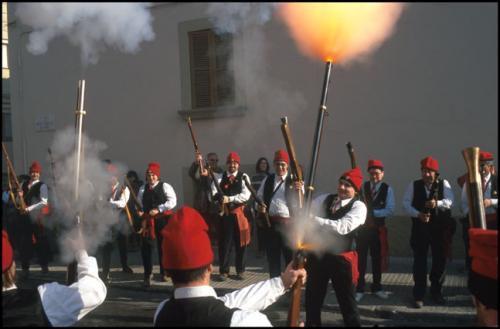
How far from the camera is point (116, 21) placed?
527cm

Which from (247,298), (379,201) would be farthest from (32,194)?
(247,298)

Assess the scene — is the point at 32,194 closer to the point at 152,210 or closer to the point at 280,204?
the point at 152,210

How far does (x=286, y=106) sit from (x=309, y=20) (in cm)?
496

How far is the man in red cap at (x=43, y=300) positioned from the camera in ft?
8.09

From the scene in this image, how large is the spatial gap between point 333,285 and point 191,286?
262 cm

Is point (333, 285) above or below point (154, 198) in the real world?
below

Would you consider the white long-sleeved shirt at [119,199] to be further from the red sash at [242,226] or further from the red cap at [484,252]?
the red cap at [484,252]

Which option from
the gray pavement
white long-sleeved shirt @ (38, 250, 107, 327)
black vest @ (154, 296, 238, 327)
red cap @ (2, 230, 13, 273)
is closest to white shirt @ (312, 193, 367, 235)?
the gray pavement

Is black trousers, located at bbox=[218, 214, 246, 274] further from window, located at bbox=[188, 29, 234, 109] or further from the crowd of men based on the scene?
window, located at bbox=[188, 29, 234, 109]

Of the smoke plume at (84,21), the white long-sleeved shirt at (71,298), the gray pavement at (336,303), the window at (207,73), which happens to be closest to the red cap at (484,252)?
the white long-sleeved shirt at (71,298)

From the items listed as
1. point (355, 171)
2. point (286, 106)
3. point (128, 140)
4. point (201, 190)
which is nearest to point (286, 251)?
point (355, 171)

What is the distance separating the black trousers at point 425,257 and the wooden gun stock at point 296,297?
3304 mm

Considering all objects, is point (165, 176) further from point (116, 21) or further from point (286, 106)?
point (116, 21)

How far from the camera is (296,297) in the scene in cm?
270
